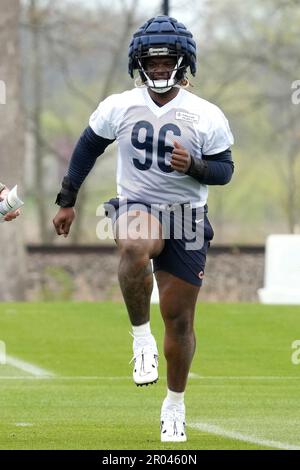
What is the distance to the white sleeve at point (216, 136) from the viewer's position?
8.73 metres

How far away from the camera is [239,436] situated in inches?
351

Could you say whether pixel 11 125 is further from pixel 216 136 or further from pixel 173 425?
pixel 173 425

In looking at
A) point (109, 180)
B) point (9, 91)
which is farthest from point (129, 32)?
point (9, 91)

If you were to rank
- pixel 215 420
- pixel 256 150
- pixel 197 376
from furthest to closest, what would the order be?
pixel 256 150, pixel 197 376, pixel 215 420

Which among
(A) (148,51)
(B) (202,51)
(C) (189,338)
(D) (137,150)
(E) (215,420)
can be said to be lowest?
(E) (215,420)

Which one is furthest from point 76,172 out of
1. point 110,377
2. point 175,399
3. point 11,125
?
point 11,125

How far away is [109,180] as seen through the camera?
47.3 meters

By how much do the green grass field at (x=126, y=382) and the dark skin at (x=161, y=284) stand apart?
51 centimetres

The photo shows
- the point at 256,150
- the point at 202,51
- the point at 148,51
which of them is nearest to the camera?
the point at 148,51

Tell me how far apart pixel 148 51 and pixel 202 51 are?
120 feet

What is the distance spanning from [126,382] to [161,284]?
3702 mm

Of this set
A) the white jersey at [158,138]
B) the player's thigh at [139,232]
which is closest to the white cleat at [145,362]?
the player's thigh at [139,232]

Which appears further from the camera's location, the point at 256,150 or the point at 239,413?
the point at 256,150

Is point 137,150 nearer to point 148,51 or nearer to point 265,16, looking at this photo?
point 148,51
